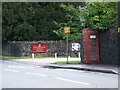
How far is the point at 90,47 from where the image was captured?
28.7 metres

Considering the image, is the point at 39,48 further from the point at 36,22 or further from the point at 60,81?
the point at 60,81

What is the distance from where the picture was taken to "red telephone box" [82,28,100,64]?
93.2 ft

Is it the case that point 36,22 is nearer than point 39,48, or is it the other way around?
point 39,48

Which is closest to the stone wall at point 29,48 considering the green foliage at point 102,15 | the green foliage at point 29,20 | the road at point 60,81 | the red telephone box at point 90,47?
the green foliage at point 29,20

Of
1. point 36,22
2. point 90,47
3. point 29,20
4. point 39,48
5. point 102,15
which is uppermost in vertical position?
point 29,20

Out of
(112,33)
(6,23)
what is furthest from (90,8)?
(6,23)

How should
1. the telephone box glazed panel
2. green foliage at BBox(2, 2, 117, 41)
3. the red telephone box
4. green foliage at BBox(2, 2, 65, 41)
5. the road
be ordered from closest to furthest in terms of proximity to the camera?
1. the road
2. the red telephone box
3. the telephone box glazed panel
4. green foliage at BBox(2, 2, 117, 41)
5. green foliage at BBox(2, 2, 65, 41)

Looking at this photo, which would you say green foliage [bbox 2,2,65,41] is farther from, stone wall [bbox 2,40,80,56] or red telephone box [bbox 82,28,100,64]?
red telephone box [bbox 82,28,100,64]

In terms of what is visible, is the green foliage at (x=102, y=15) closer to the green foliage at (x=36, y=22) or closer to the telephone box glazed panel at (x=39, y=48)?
the green foliage at (x=36, y=22)

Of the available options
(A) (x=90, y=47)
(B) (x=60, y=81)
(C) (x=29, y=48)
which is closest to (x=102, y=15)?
(A) (x=90, y=47)

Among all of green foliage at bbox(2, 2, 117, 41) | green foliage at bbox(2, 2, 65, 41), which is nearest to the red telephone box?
green foliage at bbox(2, 2, 117, 41)

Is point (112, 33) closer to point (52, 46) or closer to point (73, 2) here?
point (52, 46)

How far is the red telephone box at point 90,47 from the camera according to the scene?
1119 inches

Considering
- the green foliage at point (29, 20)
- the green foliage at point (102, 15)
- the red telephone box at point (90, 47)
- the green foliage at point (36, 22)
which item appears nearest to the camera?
the red telephone box at point (90, 47)
